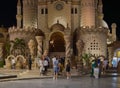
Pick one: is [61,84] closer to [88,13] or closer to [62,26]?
→ [62,26]

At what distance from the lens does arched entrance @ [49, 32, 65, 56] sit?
2053 inches

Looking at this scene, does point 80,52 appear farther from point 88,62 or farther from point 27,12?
point 27,12

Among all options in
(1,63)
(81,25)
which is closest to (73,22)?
(81,25)

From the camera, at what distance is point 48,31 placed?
5275cm

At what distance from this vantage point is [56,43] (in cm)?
5384

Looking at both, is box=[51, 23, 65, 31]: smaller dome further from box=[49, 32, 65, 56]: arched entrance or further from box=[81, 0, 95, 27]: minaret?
box=[81, 0, 95, 27]: minaret

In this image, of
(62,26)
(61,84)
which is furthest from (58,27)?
(61,84)

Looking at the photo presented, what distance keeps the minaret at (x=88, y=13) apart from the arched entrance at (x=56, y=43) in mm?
4439

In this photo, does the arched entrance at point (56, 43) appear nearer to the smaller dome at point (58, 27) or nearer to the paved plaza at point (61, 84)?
the smaller dome at point (58, 27)

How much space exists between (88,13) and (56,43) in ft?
23.8

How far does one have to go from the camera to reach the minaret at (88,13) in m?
51.8

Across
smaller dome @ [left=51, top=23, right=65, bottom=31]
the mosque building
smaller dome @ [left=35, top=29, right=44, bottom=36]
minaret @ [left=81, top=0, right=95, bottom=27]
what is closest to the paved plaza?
the mosque building

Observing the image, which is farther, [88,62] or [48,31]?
[48,31]

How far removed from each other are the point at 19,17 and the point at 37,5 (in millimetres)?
4164
